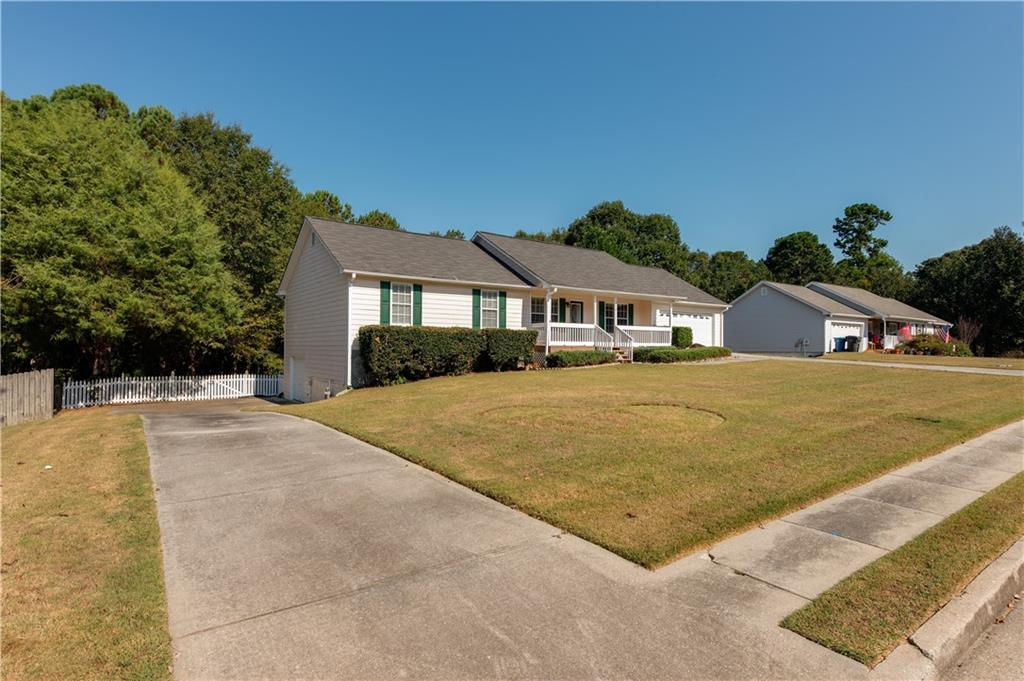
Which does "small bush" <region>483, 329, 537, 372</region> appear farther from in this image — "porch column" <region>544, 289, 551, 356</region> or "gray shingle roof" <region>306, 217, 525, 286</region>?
"gray shingle roof" <region>306, 217, 525, 286</region>

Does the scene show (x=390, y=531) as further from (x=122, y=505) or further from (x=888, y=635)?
(x=888, y=635)

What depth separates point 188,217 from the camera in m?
21.3

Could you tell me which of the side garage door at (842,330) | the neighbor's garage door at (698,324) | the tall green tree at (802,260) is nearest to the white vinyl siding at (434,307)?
the neighbor's garage door at (698,324)

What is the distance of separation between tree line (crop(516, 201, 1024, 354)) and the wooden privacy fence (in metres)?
40.8

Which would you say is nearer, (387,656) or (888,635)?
(387,656)

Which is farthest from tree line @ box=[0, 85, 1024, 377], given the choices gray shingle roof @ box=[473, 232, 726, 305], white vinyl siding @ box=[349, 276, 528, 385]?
gray shingle roof @ box=[473, 232, 726, 305]

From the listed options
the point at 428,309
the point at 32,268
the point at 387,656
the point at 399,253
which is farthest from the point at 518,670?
the point at 32,268

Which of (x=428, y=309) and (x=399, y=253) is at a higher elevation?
(x=399, y=253)

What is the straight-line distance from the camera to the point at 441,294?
19.4 m

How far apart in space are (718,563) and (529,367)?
1644 cm

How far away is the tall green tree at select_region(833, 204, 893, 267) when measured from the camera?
2995 inches

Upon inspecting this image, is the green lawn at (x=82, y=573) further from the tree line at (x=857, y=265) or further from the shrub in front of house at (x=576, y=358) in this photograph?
the tree line at (x=857, y=265)

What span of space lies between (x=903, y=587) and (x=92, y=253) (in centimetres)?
2290

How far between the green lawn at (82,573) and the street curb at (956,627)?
163 inches
